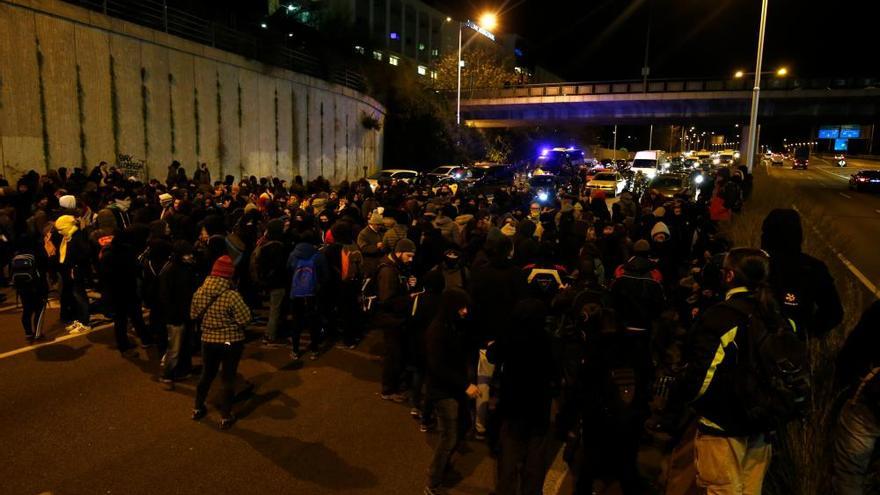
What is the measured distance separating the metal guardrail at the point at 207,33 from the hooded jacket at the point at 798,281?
21002 mm

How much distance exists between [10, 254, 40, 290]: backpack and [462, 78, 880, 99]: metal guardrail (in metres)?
40.5

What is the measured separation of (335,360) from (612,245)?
4301 millimetres

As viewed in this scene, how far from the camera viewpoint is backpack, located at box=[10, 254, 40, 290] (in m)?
7.68

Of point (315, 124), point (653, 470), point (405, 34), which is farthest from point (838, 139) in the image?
point (653, 470)

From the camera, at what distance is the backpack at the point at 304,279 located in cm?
770

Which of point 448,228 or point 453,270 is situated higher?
point 448,228

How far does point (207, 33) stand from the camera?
24.2 metres

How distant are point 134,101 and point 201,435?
57.9ft

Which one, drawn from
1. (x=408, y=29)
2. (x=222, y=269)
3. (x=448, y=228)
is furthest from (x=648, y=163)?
(x=408, y=29)

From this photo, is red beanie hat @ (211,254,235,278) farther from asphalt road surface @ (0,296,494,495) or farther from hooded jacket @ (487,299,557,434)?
hooded jacket @ (487,299,557,434)

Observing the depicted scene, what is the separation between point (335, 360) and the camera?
7957 mm

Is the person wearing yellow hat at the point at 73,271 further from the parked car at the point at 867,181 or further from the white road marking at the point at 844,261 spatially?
the parked car at the point at 867,181

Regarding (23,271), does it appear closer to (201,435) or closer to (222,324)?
(222,324)

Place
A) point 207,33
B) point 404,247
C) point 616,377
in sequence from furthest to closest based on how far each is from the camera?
1. point 207,33
2. point 404,247
3. point 616,377
